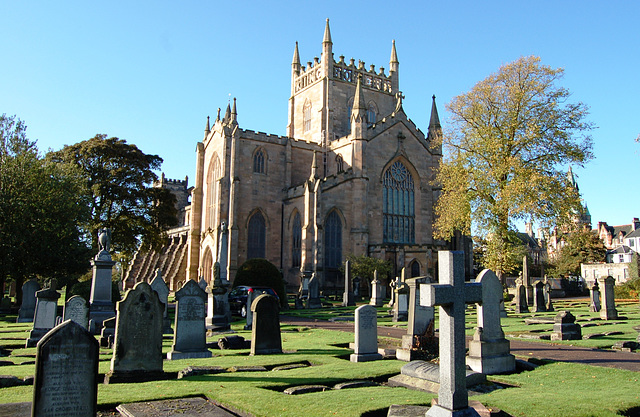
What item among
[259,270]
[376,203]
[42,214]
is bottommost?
[259,270]

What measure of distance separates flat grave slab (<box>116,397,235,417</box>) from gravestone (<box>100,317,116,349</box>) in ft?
21.2

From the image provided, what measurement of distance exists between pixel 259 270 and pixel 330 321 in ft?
24.3

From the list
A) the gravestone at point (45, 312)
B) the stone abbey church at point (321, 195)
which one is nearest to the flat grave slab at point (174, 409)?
the gravestone at point (45, 312)

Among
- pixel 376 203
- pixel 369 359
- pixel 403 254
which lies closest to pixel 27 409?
pixel 369 359

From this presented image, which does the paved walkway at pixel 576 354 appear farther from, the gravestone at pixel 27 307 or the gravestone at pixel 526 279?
the gravestone at pixel 27 307

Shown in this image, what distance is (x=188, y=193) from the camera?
78250 mm

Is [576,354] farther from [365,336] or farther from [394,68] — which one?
[394,68]

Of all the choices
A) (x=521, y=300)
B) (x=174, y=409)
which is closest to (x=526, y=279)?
(x=521, y=300)

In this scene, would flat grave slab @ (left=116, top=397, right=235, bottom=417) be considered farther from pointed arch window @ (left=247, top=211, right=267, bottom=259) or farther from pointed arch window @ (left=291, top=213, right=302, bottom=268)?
pointed arch window @ (left=247, top=211, right=267, bottom=259)

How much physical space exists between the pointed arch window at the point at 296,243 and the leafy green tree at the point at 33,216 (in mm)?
17052

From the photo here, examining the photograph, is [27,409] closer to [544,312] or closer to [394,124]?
[544,312]

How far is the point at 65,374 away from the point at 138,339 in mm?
3475

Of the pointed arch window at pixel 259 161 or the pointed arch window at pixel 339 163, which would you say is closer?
the pointed arch window at pixel 259 161

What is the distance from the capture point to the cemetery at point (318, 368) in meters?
5.56
